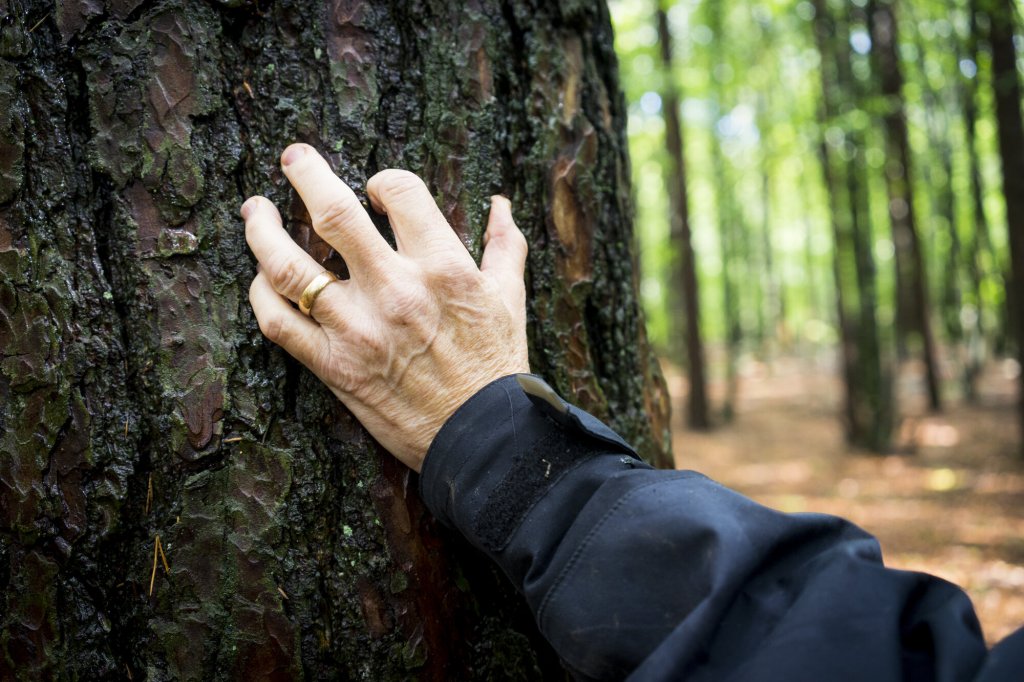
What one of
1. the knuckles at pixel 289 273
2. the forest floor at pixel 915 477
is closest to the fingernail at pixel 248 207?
the knuckles at pixel 289 273

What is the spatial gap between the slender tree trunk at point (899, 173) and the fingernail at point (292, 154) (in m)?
11.5

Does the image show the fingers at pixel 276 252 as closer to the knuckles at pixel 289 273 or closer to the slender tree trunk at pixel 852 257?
the knuckles at pixel 289 273

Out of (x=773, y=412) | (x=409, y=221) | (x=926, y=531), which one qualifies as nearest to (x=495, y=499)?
(x=409, y=221)

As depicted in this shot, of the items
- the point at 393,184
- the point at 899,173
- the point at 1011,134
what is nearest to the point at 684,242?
the point at 899,173

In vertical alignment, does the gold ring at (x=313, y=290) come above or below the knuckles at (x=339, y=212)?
below

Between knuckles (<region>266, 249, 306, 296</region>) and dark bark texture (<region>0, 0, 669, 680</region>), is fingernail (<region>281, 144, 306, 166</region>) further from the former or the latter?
knuckles (<region>266, 249, 306, 296</region>)

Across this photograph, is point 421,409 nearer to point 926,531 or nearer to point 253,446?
point 253,446

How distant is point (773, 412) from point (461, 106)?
58.2 feet

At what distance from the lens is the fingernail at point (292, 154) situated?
50.6 inches

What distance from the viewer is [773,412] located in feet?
58.1

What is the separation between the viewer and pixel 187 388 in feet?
4.09

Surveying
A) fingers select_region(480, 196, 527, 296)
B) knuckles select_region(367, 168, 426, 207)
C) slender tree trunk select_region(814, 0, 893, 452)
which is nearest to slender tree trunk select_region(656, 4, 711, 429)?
slender tree trunk select_region(814, 0, 893, 452)

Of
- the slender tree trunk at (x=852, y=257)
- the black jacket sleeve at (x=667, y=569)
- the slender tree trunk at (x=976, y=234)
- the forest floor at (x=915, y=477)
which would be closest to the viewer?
the black jacket sleeve at (x=667, y=569)

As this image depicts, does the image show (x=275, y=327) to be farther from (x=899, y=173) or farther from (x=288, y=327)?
(x=899, y=173)
